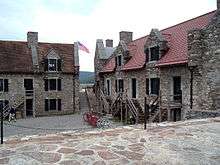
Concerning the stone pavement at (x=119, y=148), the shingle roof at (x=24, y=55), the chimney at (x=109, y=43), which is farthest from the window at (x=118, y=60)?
the stone pavement at (x=119, y=148)

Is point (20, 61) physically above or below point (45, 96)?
above

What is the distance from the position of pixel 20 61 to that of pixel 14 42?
2.96 metres

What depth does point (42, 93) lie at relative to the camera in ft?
110

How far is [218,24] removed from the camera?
1614 centimetres

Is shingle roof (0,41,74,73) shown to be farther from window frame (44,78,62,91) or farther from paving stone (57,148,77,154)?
paving stone (57,148,77,154)

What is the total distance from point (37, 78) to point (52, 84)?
185 cm

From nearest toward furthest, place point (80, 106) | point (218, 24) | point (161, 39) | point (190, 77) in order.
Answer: point (218, 24) → point (190, 77) → point (161, 39) → point (80, 106)

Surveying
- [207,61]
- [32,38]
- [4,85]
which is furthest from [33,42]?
[207,61]

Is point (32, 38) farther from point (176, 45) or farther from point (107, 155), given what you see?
point (107, 155)

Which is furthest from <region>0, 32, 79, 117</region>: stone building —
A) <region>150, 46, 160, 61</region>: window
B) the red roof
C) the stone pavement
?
the stone pavement

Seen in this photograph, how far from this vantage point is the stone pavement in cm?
559

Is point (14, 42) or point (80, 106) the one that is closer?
point (14, 42)

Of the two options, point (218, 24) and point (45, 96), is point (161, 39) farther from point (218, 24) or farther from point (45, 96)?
point (45, 96)

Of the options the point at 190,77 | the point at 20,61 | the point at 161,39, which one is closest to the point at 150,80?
the point at 161,39
